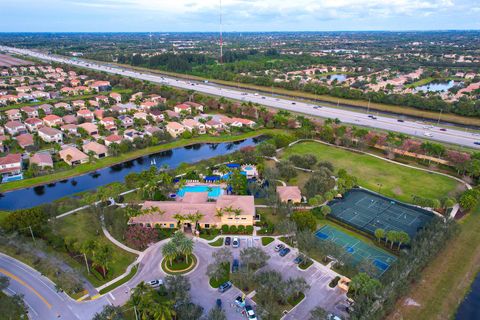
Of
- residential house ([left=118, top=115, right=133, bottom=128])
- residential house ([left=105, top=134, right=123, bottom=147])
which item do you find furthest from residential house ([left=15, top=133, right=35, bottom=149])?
residential house ([left=118, top=115, right=133, bottom=128])

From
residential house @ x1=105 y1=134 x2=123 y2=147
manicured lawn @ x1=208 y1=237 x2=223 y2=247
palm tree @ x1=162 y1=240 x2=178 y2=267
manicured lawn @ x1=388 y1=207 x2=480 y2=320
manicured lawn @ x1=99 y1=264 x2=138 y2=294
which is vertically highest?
residential house @ x1=105 y1=134 x2=123 y2=147

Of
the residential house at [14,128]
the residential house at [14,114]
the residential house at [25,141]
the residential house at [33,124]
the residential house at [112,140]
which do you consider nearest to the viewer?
the residential house at [25,141]

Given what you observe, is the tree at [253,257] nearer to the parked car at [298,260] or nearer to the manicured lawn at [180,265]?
the parked car at [298,260]

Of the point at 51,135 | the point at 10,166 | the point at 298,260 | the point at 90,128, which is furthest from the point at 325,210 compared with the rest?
the point at 51,135

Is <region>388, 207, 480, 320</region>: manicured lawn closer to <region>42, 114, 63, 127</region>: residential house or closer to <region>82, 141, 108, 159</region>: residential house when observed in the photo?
<region>82, 141, 108, 159</region>: residential house

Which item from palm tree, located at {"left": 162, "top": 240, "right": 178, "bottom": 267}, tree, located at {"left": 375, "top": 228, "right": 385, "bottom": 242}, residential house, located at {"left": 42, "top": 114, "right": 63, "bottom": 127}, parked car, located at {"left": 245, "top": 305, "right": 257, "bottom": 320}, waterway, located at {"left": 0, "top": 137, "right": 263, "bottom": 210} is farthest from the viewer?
residential house, located at {"left": 42, "top": 114, "right": 63, "bottom": 127}

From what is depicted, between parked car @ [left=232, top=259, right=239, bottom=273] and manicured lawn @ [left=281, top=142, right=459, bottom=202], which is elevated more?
manicured lawn @ [left=281, top=142, right=459, bottom=202]

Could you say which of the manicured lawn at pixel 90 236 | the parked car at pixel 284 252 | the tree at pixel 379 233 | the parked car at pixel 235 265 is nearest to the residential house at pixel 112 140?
the manicured lawn at pixel 90 236

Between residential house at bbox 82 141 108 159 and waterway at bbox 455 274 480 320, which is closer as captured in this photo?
waterway at bbox 455 274 480 320
